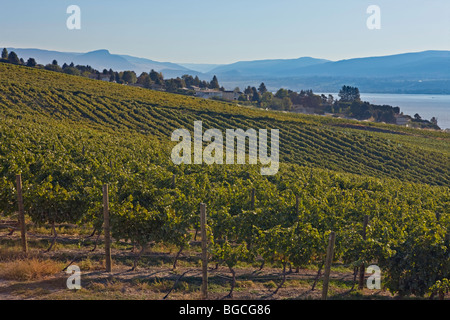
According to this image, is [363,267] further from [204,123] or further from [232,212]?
[204,123]

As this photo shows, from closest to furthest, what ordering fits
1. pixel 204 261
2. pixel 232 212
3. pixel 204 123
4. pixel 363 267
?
pixel 204 261 → pixel 363 267 → pixel 232 212 → pixel 204 123

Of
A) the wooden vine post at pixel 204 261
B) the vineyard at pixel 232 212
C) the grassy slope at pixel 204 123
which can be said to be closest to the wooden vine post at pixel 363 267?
the vineyard at pixel 232 212

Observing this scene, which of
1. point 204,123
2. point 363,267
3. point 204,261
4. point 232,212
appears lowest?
point 363,267

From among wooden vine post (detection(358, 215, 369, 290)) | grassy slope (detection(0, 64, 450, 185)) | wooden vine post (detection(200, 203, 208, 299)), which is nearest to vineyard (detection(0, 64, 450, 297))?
wooden vine post (detection(358, 215, 369, 290))

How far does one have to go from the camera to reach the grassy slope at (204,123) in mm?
44250

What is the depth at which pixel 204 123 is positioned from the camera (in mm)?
57031

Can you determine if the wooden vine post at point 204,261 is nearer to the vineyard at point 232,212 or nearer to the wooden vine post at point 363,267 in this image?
the vineyard at point 232,212

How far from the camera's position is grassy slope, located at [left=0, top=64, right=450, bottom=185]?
44.2 metres

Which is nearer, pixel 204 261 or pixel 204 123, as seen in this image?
pixel 204 261

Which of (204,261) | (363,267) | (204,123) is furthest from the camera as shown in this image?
(204,123)

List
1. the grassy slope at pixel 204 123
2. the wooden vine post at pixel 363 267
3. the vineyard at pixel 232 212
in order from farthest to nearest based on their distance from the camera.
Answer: the grassy slope at pixel 204 123 < the wooden vine post at pixel 363 267 < the vineyard at pixel 232 212

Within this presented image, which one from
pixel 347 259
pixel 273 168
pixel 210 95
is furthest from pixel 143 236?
pixel 210 95

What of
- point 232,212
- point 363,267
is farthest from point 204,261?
point 232,212

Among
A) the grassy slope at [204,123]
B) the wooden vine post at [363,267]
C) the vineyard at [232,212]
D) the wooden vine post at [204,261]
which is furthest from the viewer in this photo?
the grassy slope at [204,123]
